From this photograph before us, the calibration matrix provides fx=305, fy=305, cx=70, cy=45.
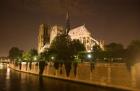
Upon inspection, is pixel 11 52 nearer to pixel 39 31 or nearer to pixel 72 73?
pixel 39 31

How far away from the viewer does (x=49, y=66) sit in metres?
59.8

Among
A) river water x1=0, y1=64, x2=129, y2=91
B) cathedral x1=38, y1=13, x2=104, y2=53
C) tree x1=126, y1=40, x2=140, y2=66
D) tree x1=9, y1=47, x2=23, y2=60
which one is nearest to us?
tree x1=126, y1=40, x2=140, y2=66

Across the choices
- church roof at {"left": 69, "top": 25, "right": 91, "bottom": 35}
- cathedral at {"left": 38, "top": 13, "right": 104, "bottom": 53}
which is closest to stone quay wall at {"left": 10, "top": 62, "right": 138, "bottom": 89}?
cathedral at {"left": 38, "top": 13, "right": 104, "bottom": 53}

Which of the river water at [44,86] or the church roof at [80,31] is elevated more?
the church roof at [80,31]

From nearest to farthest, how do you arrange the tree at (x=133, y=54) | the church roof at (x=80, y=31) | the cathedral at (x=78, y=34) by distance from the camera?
the tree at (x=133, y=54)
the cathedral at (x=78, y=34)
the church roof at (x=80, y=31)

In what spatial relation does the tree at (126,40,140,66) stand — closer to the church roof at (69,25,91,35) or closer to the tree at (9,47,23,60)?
the church roof at (69,25,91,35)

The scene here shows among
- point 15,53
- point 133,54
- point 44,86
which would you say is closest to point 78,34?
point 15,53

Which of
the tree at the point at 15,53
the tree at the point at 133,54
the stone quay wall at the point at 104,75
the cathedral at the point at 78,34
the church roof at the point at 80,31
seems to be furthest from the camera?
the tree at the point at 15,53

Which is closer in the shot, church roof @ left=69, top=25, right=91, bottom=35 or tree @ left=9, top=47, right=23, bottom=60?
church roof @ left=69, top=25, right=91, bottom=35

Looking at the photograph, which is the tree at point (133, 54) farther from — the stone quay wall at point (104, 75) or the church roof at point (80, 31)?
the church roof at point (80, 31)

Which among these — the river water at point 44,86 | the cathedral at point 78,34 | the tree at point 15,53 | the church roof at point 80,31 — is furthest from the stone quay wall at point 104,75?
the tree at point 15,53

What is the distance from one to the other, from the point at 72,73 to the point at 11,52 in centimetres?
12451

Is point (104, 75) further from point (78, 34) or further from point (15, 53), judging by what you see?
point (15, 53)

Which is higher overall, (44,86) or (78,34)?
(78,34)
